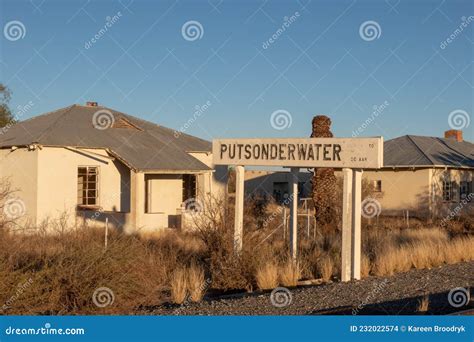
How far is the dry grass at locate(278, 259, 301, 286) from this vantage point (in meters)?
13.6

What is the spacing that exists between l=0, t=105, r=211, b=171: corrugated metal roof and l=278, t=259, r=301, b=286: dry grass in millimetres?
9490

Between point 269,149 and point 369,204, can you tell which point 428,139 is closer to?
point 369,204

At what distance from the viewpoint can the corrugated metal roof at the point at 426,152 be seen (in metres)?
34.3

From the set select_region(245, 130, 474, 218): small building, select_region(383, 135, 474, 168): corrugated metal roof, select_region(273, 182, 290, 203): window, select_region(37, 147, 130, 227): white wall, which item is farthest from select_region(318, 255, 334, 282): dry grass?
select_region(273, 182, 290, 203): window

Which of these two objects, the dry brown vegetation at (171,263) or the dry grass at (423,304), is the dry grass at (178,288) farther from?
the dry grass at (423,304)

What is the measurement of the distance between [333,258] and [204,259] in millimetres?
2761

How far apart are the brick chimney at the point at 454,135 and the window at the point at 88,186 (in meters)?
25.2

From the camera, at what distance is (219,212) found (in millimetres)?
14812

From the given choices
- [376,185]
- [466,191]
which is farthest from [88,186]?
[466,191]

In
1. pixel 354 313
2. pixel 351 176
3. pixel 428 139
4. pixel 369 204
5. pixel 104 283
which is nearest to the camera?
pixel 354 313

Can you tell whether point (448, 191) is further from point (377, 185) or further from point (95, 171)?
point (95, 171)

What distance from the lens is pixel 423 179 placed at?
110 feet

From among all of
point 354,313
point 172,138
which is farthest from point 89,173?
point 354,313

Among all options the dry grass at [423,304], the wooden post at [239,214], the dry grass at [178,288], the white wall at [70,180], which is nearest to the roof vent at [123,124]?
the white wall at [70,180]
